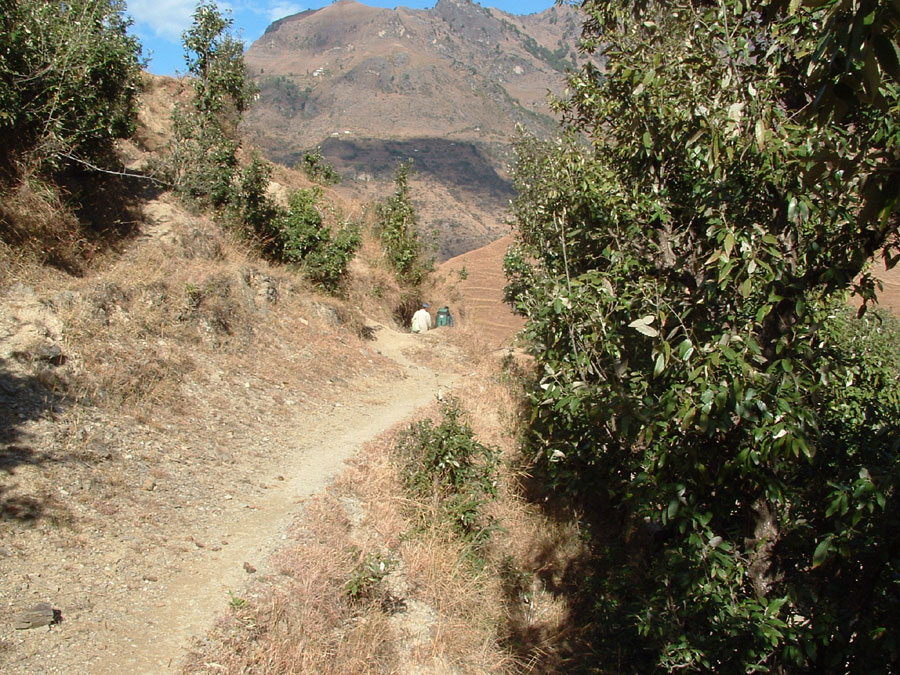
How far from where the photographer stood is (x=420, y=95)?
122188 mm

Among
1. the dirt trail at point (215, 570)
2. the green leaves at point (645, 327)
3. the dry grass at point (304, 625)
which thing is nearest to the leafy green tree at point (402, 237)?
the dirt trail at point (215, 570)

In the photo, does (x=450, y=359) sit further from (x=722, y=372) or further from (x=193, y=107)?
(x=722, y=372)

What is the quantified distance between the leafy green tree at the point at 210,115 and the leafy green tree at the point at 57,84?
1.98 meters

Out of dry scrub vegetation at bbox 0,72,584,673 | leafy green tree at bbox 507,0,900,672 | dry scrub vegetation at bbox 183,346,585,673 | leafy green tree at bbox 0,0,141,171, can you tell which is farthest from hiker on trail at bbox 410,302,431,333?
leafy green tree at bbox 507,0,900,672

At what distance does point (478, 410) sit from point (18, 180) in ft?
21.6

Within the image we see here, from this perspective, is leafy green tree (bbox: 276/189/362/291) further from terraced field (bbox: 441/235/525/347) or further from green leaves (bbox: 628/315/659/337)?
terraced field (bbox: 441/235/525/347)

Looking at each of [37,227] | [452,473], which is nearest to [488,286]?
[37,227]

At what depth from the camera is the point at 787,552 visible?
11.9ft

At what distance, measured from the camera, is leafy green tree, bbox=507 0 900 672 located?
9.44 ft

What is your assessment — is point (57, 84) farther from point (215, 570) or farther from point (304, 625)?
point (304, 625)

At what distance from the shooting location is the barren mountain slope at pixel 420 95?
298 feet

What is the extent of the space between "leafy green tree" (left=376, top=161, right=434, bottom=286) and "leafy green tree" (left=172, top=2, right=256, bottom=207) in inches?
167

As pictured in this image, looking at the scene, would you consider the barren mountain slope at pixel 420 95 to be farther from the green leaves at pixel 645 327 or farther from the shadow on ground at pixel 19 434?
the green leaves at pixel 645 327

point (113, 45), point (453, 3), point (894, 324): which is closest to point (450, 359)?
point (113, 45)
